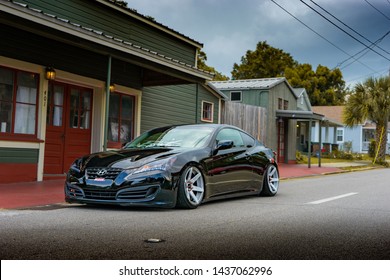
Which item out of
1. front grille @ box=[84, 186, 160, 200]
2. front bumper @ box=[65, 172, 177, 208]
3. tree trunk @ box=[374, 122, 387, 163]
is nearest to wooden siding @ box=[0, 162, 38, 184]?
front bumper @ box=[65, 172, 177, 208]

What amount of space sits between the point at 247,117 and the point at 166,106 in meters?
6.97

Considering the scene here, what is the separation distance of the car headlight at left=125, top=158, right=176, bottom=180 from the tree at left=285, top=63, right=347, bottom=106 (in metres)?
51.6

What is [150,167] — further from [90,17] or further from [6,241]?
[90,17]

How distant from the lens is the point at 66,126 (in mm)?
12781

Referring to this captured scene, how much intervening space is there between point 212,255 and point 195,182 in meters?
3.38

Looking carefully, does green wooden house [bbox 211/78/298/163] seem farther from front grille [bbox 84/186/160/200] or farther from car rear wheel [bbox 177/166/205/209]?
front grille [bbox 84/186/160/200]

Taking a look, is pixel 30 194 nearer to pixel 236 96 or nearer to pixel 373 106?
pixel 236 96

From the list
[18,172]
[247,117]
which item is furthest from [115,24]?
[247,117]

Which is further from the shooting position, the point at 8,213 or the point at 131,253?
the point at 8,213

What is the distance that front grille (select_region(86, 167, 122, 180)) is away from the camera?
7051mm

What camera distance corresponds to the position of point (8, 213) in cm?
694

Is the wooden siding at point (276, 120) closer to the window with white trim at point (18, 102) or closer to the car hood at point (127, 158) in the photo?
the window with white trim at point (18, 102)

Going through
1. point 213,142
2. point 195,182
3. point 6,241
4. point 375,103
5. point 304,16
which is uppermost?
point 304,16
